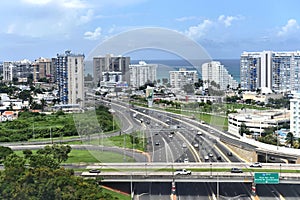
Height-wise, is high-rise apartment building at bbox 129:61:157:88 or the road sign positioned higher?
high-rise apartment building at bbox 129:61:157:88

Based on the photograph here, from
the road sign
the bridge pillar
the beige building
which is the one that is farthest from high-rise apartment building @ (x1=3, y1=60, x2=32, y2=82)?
the road sign

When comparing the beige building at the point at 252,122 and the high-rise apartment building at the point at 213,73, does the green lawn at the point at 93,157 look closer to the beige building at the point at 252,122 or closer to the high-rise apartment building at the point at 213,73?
the high-rise apartment building at the point at 213,73

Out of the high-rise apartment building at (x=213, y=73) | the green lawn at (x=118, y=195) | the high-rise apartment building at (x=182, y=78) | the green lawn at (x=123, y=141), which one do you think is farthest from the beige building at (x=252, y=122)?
the high-rise apartment building at (x=182, y=78)

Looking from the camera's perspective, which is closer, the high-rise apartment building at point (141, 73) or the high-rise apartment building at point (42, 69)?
the high-rise apartment building at point (141, 73)

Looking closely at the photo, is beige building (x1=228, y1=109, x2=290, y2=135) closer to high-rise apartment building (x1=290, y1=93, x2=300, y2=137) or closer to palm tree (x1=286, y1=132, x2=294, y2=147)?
high-rise apartment building (x1=290, y1=93, x2=300, y2=137)

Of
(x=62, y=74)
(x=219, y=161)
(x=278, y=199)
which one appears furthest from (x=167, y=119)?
(x=62, y=74)

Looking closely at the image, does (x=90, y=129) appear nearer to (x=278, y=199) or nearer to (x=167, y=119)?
(x=167, y=119)

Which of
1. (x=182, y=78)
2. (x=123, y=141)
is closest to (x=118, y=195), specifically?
(x=123, y=141)
